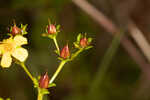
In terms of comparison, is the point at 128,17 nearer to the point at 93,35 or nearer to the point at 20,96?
the point at 93,35

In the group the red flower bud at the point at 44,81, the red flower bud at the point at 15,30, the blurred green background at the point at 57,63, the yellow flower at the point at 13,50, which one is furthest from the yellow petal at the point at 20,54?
the blurred green background at the point at 57,63

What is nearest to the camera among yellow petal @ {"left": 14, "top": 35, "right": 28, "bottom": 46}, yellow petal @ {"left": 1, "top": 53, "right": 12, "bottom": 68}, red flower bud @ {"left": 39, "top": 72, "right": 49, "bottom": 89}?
red flower bud @ {"left": 39, "top": 72, "right": 49, "bottom": 89}

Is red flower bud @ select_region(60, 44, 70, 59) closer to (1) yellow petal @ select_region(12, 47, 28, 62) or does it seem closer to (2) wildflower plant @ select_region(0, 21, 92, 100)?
(2) wildflower plant @ select_region(0, 21, 92, 100)

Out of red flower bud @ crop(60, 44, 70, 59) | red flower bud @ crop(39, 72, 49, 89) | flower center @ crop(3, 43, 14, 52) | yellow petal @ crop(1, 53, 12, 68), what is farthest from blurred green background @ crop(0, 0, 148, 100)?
red flower bud @ crop(39, 72, 49, 89)

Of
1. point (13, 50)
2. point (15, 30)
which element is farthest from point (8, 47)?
point (15, 30)

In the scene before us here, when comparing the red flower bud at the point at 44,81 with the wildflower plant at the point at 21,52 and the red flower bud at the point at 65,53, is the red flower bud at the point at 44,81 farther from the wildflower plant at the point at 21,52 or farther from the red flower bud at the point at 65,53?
the red flower bud at the point at 65,53

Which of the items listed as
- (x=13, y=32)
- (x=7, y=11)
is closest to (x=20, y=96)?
(x=7, y=11)

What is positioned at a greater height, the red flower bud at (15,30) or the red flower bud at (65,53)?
the red flower bud at (15,30)

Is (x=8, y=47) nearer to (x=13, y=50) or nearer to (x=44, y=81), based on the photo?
(x=13, y=50)
